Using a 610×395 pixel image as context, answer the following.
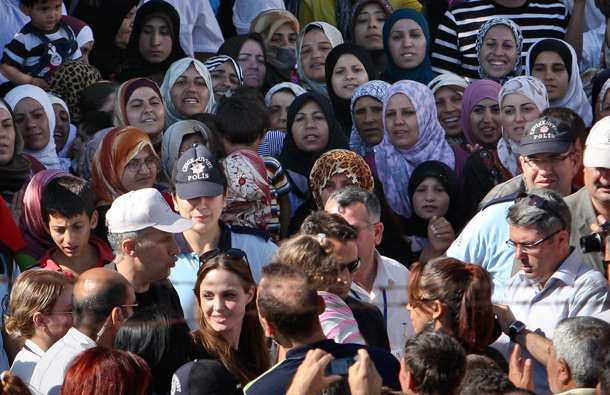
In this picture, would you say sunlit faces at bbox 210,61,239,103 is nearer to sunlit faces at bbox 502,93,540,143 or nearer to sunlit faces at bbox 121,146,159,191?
sunlit faces at bbox 121,146,159,191

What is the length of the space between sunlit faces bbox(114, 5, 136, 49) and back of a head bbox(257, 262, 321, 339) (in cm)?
444

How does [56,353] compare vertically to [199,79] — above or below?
below

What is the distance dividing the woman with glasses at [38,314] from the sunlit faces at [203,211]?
0.94 metres

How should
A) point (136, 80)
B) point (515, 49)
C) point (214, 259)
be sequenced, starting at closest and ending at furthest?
1. point (214, 259)
2. point (136, 80)
3. point (515, 49)

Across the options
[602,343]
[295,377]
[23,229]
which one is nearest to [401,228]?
[23,229]

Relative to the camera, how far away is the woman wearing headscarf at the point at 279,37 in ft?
24.4

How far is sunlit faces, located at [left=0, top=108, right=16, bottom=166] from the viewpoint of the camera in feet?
17.3

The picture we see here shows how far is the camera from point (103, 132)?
18.4 feet

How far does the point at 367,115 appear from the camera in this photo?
6.61 meters

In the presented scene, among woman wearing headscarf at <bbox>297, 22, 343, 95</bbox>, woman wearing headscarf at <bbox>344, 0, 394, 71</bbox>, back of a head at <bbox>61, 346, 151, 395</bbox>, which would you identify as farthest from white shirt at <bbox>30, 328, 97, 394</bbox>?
woman wearing headscarf at <bbox>344, 0, 394, 71</bbox>

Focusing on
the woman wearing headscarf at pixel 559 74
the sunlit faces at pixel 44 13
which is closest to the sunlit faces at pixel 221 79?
the sunlit faces at pixel 44 13

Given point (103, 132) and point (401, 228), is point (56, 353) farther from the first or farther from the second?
point (401, 228)

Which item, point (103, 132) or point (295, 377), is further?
point (103, 132)

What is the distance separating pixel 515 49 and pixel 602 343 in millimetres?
4167
